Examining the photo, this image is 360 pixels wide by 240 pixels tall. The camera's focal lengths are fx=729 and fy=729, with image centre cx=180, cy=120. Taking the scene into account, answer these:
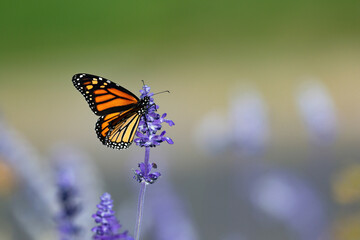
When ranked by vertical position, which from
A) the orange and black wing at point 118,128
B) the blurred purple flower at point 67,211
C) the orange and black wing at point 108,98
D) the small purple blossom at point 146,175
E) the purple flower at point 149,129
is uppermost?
the orange and black wing at point 108,98

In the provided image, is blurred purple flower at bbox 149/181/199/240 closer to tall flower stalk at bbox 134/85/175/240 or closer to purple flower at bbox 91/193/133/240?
tall flower stalk at bbox 134/85/175/240

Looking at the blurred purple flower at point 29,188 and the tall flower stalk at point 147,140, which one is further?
the blurred purple flower at point 29,188

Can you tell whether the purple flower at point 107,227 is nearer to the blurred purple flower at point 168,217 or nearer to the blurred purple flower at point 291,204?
the blurred purple flower at point 168,217

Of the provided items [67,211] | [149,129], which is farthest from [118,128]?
[67,211]

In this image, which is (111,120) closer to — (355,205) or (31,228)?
(31,228)

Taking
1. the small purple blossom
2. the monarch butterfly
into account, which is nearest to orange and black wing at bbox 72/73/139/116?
the monarch butterfly

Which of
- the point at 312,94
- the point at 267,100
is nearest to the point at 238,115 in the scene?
the point at 312,94

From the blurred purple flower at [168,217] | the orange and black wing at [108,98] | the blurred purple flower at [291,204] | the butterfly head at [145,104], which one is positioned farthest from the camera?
the blurred purple flower at [291,204]

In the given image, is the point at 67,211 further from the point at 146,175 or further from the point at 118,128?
the point at 118,128

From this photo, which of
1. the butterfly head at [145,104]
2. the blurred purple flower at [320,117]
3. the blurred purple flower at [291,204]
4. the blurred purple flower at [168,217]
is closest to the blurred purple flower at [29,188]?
the blurred purple flower at [168,217]
